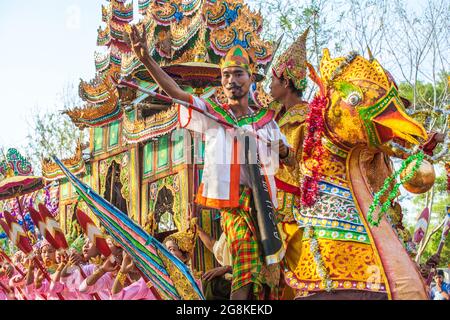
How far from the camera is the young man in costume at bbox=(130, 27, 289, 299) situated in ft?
14.1

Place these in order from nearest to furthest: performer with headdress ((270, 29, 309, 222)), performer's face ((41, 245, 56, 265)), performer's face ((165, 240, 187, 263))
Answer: performer with headdress ((270, 29, 309, 222)) < performer's face ((165, 240, 187, 263)) < performer's face ((41, 245, 56, 265))

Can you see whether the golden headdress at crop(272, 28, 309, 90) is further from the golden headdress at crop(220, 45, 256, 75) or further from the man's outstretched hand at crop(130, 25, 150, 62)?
the man's outstretched hand at crop(130, 25, 150, 62)

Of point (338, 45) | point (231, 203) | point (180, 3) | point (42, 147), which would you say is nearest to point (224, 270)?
point (231, 203)

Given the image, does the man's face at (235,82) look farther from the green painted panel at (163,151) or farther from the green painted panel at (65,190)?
the green painted panel at (65,190)

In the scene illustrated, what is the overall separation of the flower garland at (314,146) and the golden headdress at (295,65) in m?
0.58

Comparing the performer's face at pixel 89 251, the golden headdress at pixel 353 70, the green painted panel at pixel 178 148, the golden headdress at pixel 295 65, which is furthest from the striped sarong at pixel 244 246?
the green painted panel at pixel 178 148

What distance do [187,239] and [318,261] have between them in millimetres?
1722

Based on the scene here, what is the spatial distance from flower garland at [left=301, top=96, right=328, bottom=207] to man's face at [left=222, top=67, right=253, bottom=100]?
1.48 ft

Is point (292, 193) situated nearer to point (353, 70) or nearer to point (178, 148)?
point (353, 70)

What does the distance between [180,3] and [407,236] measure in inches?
160

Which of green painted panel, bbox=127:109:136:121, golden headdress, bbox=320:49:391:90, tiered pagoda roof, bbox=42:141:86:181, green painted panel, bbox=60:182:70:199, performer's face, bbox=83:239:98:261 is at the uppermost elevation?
golden headdress, bbox=320:49:391:90

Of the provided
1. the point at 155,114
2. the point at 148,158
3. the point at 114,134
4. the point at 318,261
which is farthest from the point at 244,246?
the point at 114,134

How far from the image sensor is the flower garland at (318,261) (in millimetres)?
4059

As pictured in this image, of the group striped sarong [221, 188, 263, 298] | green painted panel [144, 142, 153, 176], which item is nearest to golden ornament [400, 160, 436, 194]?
striped sarong [221, 188, 263, 298]
